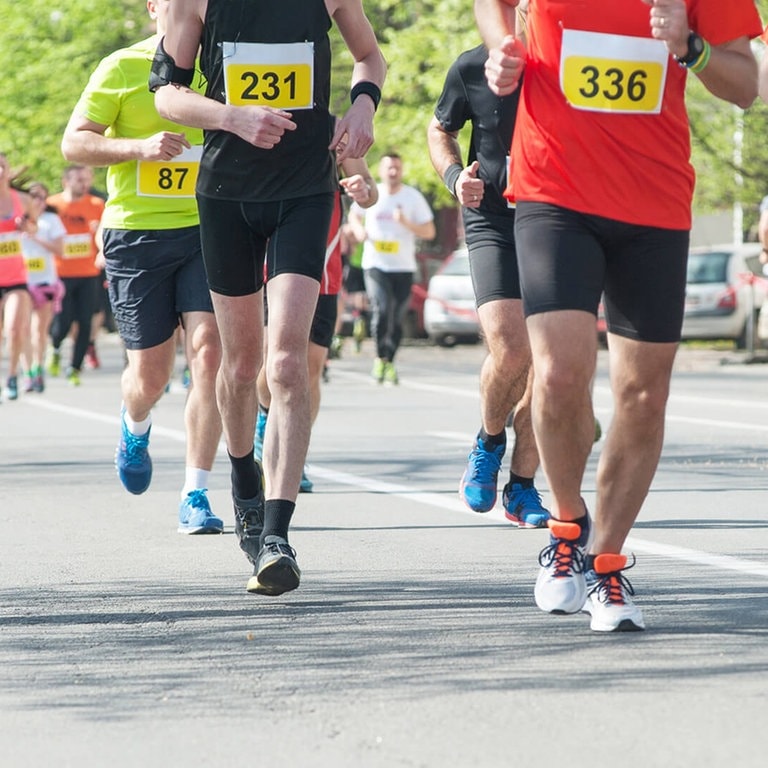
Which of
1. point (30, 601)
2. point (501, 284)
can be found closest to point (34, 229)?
point (501, 284)

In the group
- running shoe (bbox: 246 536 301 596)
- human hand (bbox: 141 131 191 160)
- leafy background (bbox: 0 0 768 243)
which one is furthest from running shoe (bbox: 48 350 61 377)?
running shoe (bbox: 246 536 301 596)

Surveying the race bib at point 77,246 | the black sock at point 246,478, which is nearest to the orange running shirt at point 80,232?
the race bib at point 77,246

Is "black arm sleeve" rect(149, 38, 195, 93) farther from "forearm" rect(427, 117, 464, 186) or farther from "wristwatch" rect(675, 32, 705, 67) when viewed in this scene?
"forearm" rect(427, 117, 464, 186)

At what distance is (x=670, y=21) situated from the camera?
205 inches

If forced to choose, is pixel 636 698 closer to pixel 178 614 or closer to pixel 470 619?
pixel 470 619

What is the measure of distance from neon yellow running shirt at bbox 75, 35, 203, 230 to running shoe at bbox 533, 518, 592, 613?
2.96 meters

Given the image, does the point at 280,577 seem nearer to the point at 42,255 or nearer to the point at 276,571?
the point at 276,571

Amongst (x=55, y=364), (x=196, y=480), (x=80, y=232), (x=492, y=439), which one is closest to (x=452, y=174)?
(x=492, y=439)

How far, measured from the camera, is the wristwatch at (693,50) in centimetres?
528

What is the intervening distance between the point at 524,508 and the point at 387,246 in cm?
1165

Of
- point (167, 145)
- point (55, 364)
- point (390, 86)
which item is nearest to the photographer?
point (167, 145)

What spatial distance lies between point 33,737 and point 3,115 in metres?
39.5

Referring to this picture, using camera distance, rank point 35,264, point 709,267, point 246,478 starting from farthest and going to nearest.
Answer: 1. point 709,267
2. point 35,264
3. point 246,478

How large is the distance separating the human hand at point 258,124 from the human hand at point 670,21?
130cm
